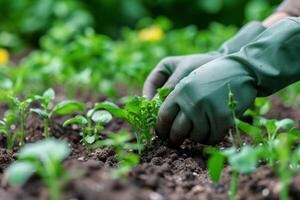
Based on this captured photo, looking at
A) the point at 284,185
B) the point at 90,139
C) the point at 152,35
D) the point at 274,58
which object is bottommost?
the point at 284,185

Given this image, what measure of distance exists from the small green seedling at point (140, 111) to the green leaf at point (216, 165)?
1.39ft

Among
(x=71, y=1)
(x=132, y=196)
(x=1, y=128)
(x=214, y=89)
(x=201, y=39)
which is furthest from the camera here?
(x=71, y=1)

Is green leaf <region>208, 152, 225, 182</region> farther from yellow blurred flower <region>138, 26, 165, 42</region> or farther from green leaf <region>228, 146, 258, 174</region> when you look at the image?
yellow blurred flower <region>138, 26, 165, 42</region>

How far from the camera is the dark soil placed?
131 centimetres

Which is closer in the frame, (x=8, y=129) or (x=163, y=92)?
(x=163, y=92)

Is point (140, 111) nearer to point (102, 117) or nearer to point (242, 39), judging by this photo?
point (102, 117)

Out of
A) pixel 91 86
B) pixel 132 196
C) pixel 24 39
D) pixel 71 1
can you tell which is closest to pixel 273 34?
pixel 132 196

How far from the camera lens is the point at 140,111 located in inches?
75.8

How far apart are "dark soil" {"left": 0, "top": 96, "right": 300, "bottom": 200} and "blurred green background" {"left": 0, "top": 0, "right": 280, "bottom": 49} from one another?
3.14 meters

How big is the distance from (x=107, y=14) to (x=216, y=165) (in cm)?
378

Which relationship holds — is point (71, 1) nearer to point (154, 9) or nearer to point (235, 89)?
point (154, 9)

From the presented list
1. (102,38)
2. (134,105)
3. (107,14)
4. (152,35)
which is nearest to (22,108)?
(134,105)

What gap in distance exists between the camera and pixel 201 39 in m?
3.61

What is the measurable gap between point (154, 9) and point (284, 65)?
11.0ft
